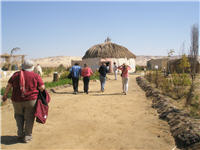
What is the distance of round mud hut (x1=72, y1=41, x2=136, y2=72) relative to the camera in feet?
102

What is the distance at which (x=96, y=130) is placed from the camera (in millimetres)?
5078

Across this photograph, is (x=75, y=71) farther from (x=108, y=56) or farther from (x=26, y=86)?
(x=108, y=56)

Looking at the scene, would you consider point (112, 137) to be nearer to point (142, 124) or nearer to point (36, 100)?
point (142, 124)

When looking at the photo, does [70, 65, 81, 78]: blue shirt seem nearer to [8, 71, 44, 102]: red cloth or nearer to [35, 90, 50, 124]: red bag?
[35, 90, 50, 124]: red bag

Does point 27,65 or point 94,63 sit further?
point 94,63

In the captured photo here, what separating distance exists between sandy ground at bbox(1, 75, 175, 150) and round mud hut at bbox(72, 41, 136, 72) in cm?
2378

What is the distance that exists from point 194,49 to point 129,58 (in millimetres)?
25525

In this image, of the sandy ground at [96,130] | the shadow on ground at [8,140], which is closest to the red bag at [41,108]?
the sandy ground at [96,130]

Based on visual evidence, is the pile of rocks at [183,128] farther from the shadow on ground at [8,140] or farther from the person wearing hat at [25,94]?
the shadow on ground at [8,140]

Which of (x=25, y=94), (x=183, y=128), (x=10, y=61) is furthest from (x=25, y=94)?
(x=10, y=61)

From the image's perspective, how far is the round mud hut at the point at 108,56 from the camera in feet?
102

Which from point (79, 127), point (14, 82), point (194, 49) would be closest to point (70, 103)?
point (79, 127)

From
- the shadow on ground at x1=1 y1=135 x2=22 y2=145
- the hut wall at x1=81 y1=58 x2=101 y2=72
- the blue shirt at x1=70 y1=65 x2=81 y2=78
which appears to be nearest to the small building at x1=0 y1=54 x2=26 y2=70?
the hut wall at x1=81 y1=58 x2=101 y2=72

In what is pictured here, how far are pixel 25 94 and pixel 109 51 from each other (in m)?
28.7
